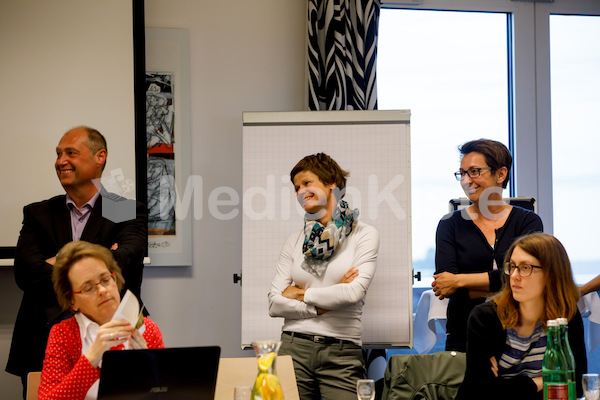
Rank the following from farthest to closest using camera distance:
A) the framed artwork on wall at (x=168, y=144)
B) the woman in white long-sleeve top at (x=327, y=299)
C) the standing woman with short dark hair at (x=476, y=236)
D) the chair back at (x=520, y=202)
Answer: the framed artwork on wall at (x=168, y=144)
the chair back at (x=520, y=202)
the standing woman with short dark hair at (x=476, y=236)
the woman in white long-sleeve top at (x=327, y=299)

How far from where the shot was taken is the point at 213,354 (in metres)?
1.53

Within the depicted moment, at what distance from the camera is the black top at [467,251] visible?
266 centimetres

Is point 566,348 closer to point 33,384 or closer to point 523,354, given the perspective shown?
point 523,354

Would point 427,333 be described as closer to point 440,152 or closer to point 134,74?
point 440,152

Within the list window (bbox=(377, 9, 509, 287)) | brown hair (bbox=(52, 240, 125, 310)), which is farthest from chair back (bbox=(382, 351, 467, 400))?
window (bbox=(377, 9, 509, 287))

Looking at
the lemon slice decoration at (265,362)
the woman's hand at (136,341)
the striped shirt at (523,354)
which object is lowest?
the striped shirt at (523,354)

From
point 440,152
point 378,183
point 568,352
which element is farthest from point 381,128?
point 568,352

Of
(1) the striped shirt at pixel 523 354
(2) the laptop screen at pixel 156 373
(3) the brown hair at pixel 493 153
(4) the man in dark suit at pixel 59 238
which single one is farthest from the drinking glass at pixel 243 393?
(3) the brown hair at pixel 493 153

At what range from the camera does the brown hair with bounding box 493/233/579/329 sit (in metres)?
2.04

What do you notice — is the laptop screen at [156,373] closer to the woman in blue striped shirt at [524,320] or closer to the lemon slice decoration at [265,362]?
the lemon slice decoration at [265,362]

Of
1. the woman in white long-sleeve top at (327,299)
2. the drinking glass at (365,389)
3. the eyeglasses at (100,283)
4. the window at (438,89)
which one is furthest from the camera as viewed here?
the window at (438,89)

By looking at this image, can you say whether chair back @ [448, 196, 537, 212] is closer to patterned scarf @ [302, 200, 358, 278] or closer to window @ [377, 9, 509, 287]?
window @ [377, 9, 509, 287]

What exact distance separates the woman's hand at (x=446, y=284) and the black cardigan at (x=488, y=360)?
0.51m

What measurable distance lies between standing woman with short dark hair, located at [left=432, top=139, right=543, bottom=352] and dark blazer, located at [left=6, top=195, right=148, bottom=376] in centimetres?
135
